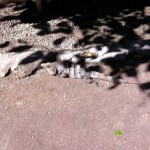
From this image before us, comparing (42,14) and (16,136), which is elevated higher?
(42,14)

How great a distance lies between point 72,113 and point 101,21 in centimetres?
248

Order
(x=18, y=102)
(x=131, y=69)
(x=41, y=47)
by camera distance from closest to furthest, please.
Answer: (x=18, y=102) → (x=131, y=69) → (x=41, y=47)

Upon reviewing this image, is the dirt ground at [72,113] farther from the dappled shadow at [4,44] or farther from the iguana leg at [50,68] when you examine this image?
the dappled shadow at [4,44]

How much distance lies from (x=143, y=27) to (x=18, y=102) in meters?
2.91

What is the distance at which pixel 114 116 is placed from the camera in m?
4.91

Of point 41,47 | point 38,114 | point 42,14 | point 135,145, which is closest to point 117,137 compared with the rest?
point 135,145

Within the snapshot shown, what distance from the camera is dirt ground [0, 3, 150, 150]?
461 centimetres

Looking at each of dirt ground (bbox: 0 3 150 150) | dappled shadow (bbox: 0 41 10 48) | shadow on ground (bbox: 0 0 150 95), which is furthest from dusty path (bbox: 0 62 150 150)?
dappled shadow (bbox: 0 41 10 48)

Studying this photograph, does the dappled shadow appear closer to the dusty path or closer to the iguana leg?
the dusty path

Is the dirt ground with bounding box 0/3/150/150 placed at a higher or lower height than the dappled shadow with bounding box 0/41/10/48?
lower

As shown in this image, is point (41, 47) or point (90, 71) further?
point (41, 47)

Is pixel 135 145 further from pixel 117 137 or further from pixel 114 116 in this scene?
pixel 114 116

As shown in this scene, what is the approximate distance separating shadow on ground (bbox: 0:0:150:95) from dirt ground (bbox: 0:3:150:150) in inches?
18.8

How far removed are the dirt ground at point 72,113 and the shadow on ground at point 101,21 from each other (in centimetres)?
48
